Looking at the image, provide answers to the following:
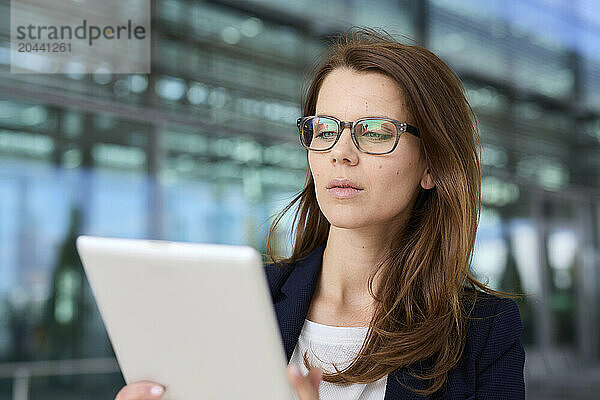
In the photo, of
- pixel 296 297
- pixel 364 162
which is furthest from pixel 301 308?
pixel 364 162

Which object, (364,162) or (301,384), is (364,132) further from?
(301,384)

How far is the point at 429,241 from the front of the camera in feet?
5.61

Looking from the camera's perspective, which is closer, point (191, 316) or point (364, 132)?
point (191, 316)

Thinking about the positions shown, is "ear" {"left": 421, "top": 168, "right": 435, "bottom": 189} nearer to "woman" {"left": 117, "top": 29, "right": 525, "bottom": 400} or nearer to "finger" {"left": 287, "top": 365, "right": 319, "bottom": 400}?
"woman" {"left": 117, "top": 29, "right": 525, "bottom": 400}

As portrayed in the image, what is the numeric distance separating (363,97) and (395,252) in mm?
403

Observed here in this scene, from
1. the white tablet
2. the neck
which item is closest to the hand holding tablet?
the white tablet

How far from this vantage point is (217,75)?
5.48 metres

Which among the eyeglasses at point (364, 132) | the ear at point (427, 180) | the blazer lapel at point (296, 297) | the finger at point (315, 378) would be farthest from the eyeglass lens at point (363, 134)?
the finger at point (315, 378)

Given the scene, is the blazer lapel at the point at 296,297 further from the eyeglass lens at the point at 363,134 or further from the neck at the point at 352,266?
the eyeglass lens at the point at 363,134

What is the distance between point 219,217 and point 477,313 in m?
3.94

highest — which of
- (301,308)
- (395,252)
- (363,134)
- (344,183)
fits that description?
(363,134)

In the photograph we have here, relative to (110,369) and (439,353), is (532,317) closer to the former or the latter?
(110,369)

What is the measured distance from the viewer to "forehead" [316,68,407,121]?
1.56 m

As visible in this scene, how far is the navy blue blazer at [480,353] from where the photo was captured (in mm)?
1533
